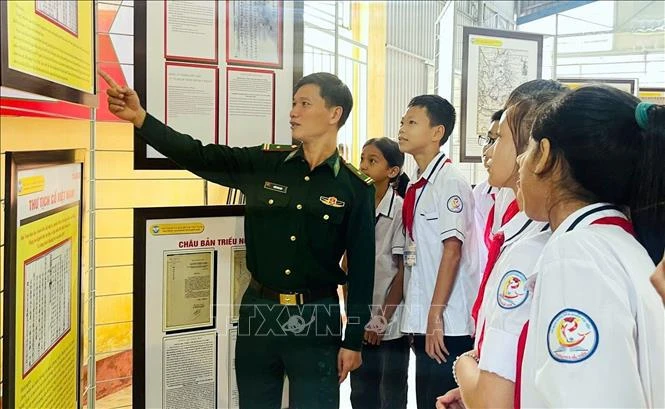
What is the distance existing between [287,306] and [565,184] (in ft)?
3.16

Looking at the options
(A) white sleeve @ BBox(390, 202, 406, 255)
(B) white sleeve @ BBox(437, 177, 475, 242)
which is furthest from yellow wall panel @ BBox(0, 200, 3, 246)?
(B) white sleeve @ BBox(437, 177, 475, 242)

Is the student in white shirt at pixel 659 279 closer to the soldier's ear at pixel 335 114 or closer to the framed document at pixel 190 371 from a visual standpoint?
the soldier's ear at pixel 335 114

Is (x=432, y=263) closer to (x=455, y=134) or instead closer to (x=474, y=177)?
(x=474, y=177)

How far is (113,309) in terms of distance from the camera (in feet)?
5.55

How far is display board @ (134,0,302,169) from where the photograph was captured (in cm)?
164

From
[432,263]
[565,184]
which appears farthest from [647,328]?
[432,263]

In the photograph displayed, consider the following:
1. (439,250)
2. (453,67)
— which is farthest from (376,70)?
(439,250)

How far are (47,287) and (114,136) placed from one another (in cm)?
53

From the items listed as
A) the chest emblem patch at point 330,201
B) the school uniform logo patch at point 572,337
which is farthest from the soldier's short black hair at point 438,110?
the school uniform logo patch at point 572,337

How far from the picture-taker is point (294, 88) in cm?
179

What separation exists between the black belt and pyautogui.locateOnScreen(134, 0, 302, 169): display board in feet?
1.43

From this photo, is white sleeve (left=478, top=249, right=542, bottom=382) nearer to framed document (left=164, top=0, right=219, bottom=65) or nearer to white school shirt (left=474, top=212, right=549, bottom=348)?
white school shirt (left=474, top=212, right=549, bottom=348)

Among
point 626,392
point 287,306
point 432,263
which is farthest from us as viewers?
point 432,263

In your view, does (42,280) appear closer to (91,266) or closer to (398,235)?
(91,266)
